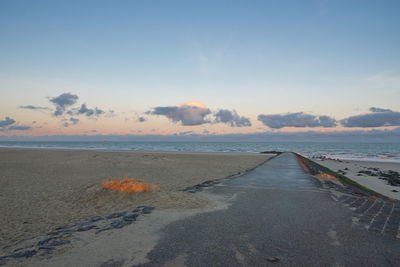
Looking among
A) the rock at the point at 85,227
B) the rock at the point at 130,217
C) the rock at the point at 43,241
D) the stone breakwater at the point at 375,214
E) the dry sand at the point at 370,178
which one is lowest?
the dry sand at the point at 370,178

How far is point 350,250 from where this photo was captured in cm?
513

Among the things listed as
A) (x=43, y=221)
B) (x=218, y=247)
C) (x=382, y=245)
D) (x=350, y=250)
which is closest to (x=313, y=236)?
(x=350, y=250)

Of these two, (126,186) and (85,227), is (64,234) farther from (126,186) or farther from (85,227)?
(126,186)

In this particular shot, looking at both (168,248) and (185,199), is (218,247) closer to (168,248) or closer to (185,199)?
(168,248)

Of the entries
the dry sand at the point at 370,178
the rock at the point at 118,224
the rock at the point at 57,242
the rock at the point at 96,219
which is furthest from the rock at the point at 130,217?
the dry sand at the point at 370,178

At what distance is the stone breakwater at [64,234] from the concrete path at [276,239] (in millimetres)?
1605

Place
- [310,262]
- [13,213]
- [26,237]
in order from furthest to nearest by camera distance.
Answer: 1. [13,213]
2. [26,237]
3. [310,262]

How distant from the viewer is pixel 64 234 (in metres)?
6.26

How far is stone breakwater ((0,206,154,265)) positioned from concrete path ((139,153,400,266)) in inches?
63.2

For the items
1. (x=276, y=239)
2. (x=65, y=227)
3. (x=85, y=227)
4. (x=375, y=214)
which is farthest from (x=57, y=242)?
(x=375, y=214)

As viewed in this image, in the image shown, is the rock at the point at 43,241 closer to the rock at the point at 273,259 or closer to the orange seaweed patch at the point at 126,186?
the rock at the point at 273,259

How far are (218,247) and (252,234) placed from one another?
1143mm

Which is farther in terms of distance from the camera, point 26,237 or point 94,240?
point 26,237

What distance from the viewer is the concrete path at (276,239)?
15.5 ft
